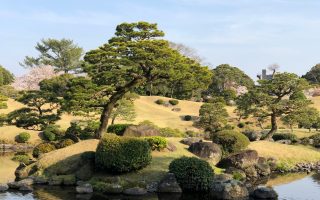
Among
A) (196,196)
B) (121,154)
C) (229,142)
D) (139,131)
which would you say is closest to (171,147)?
(139,131)

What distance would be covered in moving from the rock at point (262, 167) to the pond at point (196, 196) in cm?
68

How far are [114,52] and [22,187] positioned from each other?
31.7 feet

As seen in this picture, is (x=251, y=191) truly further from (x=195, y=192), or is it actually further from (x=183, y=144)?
(x=183, y=144)

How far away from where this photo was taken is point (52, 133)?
44.6 metres

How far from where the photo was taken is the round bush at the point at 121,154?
2202 cm

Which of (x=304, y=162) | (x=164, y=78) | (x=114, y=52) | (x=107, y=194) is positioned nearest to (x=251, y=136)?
(x=304, y=162)

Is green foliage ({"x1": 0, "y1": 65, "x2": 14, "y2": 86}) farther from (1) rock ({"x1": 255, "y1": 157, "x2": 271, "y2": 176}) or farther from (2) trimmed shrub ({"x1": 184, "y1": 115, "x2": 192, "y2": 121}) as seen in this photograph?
(1) rock ({"x1": 255, "y1": 157, "x2": 271, "y2": 176})

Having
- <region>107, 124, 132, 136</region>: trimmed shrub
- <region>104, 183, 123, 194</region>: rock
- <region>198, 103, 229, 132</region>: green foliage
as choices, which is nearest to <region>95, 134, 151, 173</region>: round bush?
<region>104, 183, 123, 194</region>: rock

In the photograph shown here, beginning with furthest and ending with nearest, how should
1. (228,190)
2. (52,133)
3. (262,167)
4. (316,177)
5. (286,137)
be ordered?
(52,133) → (286,137) → (262,167) → (316,177) → (228,190)

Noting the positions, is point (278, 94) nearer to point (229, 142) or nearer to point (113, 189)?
point (229, 142)

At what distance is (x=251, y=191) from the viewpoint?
21.2 metres

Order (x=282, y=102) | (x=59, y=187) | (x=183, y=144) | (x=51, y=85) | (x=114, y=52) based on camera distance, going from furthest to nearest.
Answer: (x=51, y=85) → (x=282, y=102) → (x=183, y=144) → (x=114, y=52) → (x=59, y=187)

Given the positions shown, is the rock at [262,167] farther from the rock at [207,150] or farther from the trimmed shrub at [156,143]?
the trimmed shrub at [156,143]

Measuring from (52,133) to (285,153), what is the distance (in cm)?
2393
